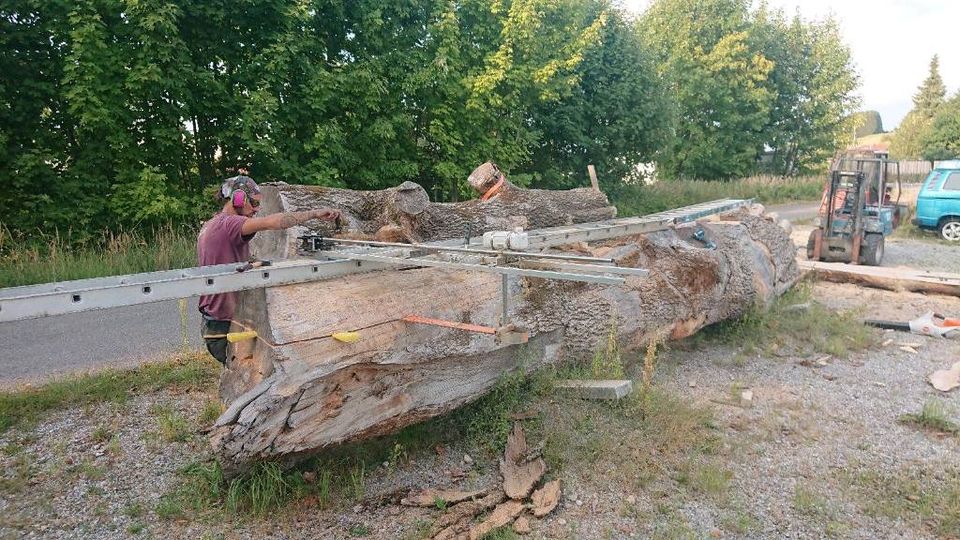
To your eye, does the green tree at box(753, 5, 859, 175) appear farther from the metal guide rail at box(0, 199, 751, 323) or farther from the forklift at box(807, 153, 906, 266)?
the metal guide rail at box(0, 199, 751, 323)

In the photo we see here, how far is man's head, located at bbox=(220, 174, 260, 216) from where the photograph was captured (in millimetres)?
4109

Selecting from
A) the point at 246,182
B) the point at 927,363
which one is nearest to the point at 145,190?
the point at 246,182

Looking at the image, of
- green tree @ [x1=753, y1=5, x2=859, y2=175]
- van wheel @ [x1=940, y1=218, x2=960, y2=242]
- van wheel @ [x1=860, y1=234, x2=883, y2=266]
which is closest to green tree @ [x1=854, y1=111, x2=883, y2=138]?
green tree @ [x1=753, y1=5, x2=859, y2=175]

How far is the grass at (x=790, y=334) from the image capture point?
6508 mm

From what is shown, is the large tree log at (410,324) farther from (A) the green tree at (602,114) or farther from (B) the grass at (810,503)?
(A) the green tree at (602,114)

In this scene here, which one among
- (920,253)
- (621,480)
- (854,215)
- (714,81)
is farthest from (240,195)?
(714,81)

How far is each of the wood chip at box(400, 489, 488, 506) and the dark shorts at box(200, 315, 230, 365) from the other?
1.64 m

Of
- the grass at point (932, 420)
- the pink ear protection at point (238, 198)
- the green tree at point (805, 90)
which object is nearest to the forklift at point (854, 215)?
the grass at point (932, 420)

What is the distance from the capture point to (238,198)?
410 centimetres

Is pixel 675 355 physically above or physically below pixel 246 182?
below

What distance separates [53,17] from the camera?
8094 millimetres

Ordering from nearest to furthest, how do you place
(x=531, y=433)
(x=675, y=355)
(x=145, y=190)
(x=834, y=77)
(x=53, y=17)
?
(x=531, y=433) → (x=675, y=355) → (x=53, y=17) → (x=145, y=190) → (x=834, y=77)

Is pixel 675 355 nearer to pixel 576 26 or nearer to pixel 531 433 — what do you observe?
pixel 531 433

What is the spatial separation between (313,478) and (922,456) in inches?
164
